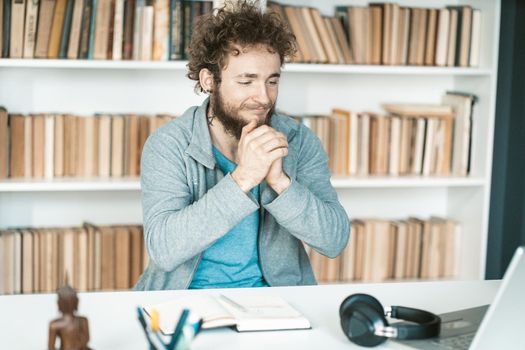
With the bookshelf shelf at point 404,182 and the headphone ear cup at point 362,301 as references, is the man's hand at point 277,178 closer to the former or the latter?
the headphone ear cup at point 362,301

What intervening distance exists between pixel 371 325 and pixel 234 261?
0.74 metres

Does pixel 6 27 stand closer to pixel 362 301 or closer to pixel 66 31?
pixel 66 31

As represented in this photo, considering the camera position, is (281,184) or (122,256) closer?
(281,184)

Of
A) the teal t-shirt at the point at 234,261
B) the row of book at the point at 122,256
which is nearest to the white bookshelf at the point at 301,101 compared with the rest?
the row of book at the point at 122,256

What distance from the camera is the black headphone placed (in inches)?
54.9

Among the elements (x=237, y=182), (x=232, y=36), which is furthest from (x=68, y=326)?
(x=232, y=36)

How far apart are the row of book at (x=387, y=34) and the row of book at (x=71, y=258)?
0.98 meters

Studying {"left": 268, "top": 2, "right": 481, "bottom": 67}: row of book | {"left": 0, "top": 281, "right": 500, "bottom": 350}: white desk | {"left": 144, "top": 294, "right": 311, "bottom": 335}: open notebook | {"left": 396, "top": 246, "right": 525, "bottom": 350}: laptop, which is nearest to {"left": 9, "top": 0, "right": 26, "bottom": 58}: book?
{"left": 268, "top": 2, "right": 481, "bottom": 67}: row of book

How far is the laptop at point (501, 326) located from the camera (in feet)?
3.82

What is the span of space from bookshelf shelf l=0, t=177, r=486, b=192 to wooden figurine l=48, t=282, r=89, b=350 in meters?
1.77

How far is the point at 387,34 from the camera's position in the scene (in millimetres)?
3301

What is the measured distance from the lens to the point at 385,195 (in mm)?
3596

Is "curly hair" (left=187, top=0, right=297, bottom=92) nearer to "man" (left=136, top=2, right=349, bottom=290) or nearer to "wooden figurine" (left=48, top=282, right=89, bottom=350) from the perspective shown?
"man" (left=136, top=2, right=349, bottom=290)

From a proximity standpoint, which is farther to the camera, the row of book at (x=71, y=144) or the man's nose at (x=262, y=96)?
the row of book at (x=71, y=144)
